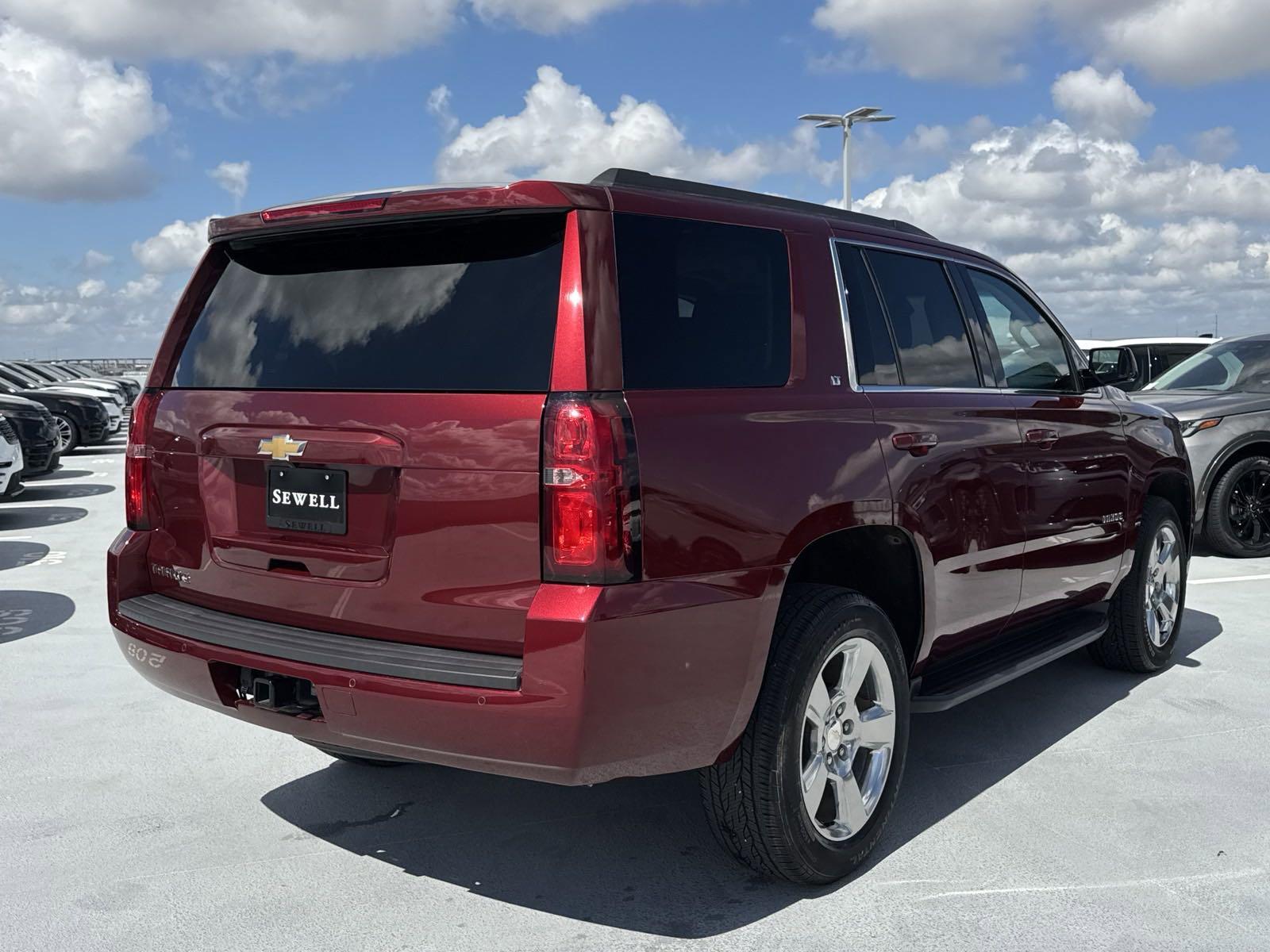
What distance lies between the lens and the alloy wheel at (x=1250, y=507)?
9.14 m

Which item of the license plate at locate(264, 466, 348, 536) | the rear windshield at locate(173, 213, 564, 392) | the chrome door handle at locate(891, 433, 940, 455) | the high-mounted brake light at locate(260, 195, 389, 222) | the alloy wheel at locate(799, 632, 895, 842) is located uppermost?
the high-mounted brake light at locate(260, 195, 389, 222)

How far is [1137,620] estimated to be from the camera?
5.51 metres

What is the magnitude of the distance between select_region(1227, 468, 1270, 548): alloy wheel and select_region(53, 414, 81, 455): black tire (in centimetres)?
1656

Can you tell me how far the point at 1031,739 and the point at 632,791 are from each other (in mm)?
1683

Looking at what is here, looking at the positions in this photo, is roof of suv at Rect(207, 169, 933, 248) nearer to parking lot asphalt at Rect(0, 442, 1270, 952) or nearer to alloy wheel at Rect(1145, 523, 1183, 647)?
parking lot asphalt at Rect(0, 442, 1270, 952)

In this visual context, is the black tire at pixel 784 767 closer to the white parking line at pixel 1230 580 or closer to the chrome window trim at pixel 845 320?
the chrome window trim at pixel 845 320

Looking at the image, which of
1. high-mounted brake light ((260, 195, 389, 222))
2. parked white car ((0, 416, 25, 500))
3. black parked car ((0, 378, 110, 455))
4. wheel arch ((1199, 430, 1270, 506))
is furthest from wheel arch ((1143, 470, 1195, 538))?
black parked car ((0, 378, 110, 455))

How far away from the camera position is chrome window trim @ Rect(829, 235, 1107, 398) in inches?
145

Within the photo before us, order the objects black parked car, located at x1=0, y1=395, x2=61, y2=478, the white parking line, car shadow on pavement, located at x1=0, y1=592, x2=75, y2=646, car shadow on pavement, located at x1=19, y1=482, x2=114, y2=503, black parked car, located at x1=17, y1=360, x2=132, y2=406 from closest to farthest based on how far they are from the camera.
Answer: car shadow on pavement, located at x1=0, y1=592, x2=75, y2=646 → the white parking line → car shadow on pavement, located at x1=19, y1=482, x2=114, y2=503 → black parked car, located at x1=0, y1=395, x2=61, y2=478 → black parked car, located at x1=17, y1=360, x2=132, y2=406

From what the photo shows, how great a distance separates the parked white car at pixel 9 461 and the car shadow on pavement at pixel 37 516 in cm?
28

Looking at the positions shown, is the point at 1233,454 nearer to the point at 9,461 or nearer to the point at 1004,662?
the point at 1004,662

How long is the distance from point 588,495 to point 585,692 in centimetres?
45

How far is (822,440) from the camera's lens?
3.35 metres

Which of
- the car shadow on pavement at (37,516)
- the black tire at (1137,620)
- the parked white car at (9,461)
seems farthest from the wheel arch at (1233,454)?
the parked white car at (9,461)
